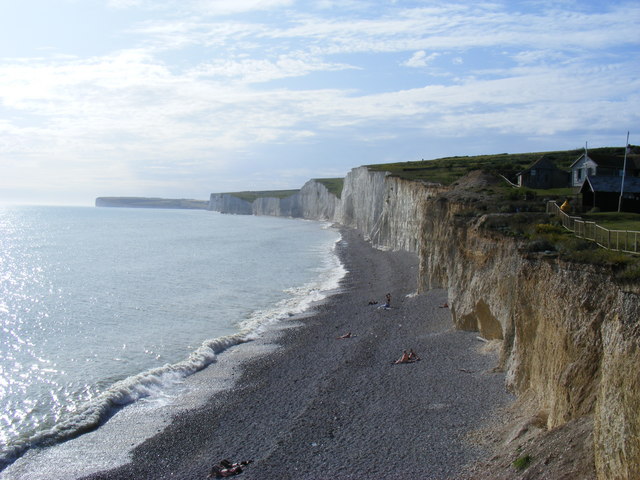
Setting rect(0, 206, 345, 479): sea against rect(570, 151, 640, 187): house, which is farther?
rect(570, 151, 640, 187): house

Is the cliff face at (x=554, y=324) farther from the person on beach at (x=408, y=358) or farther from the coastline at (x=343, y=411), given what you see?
the person on beach at (x=408, y=358)

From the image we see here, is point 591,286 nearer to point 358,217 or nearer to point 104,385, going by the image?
point 104,385

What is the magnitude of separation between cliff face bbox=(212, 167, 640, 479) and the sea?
1031 centimetres

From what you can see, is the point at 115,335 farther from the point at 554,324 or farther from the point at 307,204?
the point at 307,204

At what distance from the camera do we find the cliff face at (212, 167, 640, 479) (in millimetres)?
8602

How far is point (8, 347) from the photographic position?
26188 millimetres

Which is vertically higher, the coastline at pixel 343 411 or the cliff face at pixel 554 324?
the cliff face at pixel 554 324

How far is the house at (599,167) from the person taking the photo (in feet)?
107

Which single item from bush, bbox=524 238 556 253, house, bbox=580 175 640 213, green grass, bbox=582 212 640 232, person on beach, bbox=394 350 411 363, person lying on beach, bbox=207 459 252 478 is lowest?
person lying on beach, bbox=207 459 252 478

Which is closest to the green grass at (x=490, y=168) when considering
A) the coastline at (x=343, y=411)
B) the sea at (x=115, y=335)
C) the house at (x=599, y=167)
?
the house at (x=599, y=167)

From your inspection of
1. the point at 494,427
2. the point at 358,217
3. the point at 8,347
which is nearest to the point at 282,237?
the point at 358,217

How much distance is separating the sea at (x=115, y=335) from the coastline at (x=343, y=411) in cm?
149

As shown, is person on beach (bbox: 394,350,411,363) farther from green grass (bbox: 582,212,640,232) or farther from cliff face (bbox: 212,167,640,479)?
green grass (bbox: 582,212,640,232)

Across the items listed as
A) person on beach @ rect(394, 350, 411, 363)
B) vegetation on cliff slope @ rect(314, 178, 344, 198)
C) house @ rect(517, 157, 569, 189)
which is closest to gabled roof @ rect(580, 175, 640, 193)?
person on beach @ rect(394, 350, 411, 363)
